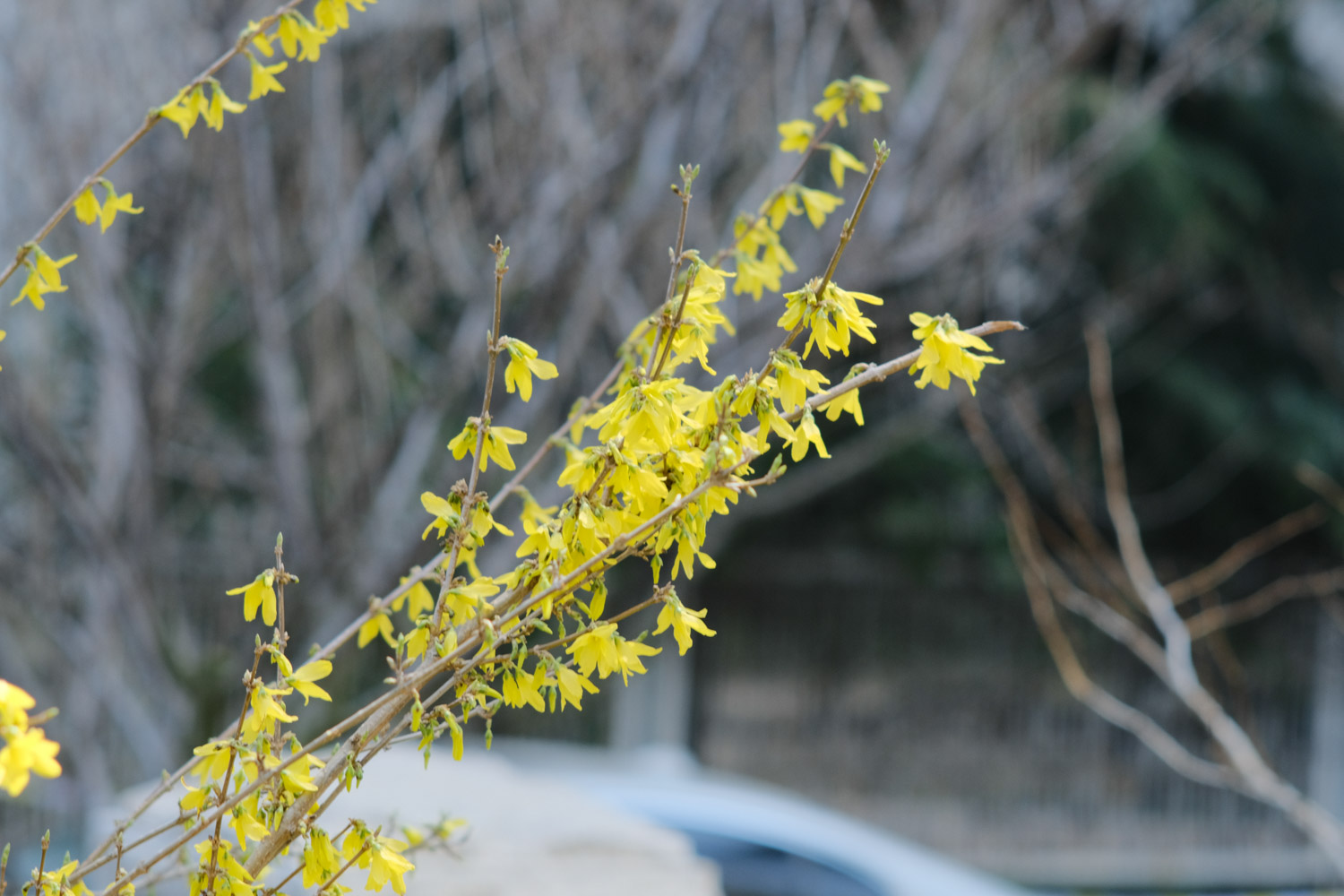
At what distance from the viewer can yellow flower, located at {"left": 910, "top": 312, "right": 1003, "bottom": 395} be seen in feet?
3.58

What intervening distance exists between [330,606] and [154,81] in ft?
6.62

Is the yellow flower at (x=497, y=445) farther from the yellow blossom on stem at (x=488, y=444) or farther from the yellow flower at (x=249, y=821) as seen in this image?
the yellow flower at (x=249, y=821)

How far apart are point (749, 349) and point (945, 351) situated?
3.01m

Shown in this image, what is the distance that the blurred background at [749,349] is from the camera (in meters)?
4.04

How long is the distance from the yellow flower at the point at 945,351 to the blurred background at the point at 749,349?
1.92 meters

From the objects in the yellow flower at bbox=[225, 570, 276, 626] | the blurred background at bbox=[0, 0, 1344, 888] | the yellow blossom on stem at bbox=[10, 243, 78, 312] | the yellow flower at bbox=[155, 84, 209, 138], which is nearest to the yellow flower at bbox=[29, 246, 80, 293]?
the yellow blossom on stem at bbox=[10, 243, 78, 312]

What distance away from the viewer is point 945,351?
1.10m

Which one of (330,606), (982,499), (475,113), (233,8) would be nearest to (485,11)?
(475,113)

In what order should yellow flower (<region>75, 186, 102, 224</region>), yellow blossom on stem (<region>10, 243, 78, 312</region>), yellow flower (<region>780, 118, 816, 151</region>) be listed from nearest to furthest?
yellow blossom on stem (<region>10, 243, 78, 312</region>), yellow flower (<region>75, 186, 102, 224</region>), yellow flower (<region>780, 118, 816, 151</region>)

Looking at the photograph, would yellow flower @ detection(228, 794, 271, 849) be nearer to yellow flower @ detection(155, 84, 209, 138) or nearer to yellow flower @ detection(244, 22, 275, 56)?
yellow flower @ detection(155, 84, 209, 138)

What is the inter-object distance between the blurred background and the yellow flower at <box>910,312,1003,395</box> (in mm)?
1916

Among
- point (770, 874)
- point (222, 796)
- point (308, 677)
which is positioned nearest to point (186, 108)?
point (308, 677)

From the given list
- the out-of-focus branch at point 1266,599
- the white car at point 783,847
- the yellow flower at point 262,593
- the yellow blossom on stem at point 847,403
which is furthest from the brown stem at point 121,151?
the white car at point 783,847

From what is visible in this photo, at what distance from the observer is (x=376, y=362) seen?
4867 mm
